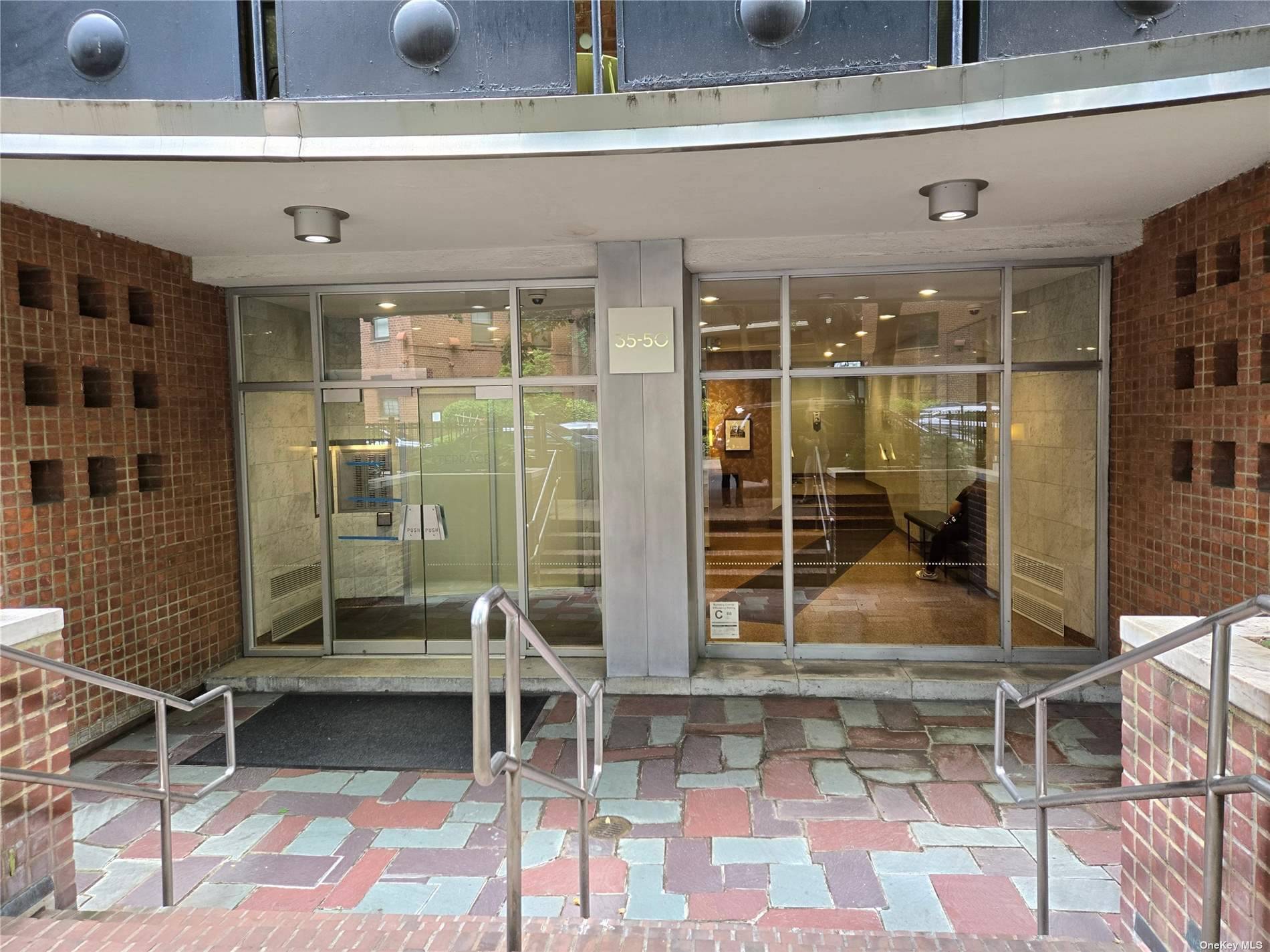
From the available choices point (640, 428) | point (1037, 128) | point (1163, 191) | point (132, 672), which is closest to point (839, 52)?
point (1037, 128)

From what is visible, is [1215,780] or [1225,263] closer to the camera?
[1215,780]

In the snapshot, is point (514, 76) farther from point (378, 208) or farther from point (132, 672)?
point (132, 672)

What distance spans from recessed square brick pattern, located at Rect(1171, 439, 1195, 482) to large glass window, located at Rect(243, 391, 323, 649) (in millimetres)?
6511

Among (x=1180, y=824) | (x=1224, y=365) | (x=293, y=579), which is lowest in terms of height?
(x=1180, y=824)

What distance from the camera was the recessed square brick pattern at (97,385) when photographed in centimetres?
543

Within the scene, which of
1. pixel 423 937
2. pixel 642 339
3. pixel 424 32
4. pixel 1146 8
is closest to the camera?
pixel 423 937

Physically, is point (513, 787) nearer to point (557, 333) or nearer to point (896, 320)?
point (557, 333)

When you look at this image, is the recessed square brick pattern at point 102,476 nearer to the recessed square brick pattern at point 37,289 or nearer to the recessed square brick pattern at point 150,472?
the recessed square brick pattern at point 150,472

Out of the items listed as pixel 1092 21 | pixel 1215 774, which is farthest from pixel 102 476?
pixel 1092 21

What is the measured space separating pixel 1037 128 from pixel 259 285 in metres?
5.75

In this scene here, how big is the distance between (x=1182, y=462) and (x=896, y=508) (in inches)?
75.9

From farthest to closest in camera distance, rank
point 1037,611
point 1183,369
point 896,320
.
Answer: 1. point 1037,611
2. point 896,320
3. point 1183,369

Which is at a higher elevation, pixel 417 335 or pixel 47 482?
pixel 417 335

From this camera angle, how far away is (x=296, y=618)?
23.0 feet
